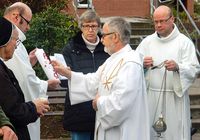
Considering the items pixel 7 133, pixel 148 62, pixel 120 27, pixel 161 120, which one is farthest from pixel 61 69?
pixel 7 133


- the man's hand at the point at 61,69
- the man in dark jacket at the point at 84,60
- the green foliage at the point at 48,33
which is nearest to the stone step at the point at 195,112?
the green foliage at the point at 48,33

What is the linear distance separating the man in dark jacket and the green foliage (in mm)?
4556

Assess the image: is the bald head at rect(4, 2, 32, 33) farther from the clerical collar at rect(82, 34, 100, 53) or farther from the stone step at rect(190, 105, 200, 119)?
the stone step at rect(190, 105, 200, 119)

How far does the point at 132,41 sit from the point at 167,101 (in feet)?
23.7

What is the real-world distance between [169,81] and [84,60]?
113cm

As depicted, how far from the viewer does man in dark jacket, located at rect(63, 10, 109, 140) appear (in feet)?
19.4

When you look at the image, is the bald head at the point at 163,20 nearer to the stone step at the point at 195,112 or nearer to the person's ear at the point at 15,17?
the person's ear at the point at 15,17

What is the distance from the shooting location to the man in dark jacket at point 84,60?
5926 mm

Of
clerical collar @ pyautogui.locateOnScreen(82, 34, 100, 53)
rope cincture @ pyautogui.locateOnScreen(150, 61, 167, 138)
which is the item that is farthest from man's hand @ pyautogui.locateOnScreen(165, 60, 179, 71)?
clerical collar @ pyautogui.locateOnScreen(82, 34, 100, 53)

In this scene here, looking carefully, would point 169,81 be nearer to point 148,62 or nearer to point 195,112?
point 148,62

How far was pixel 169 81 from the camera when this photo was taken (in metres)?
6.52

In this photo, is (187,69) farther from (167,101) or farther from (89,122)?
(89,122)

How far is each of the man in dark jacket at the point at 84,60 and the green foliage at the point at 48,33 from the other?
14.9 feet

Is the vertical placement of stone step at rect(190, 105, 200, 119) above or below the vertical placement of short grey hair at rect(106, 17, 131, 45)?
below
